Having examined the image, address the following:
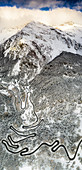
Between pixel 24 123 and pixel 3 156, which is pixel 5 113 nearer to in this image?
pixel 24 123

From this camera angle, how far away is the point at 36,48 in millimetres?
43844

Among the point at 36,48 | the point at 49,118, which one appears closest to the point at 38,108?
the point at 49,118

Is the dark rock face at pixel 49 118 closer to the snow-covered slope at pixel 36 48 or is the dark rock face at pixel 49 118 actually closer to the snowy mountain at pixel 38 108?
the snowy mountain at pixel 38 108

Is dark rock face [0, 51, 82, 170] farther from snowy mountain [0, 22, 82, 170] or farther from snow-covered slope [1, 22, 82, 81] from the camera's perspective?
snow-covered slope [1, 22, 82, 81]

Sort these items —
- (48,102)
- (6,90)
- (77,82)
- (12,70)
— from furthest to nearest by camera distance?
(12,70)
(6,90)
(77,82)
(48,102)

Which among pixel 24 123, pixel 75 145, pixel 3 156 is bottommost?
pixel 24 123

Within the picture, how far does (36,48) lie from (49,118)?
102ft

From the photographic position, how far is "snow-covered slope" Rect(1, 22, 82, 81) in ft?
128

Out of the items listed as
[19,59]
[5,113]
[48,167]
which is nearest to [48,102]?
[5,113]

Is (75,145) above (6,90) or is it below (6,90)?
above

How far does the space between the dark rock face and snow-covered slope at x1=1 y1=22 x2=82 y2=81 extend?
8.50m

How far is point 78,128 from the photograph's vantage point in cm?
1563

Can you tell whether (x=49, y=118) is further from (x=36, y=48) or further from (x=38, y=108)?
(x=36, y=48)

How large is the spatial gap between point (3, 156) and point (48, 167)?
537cm
